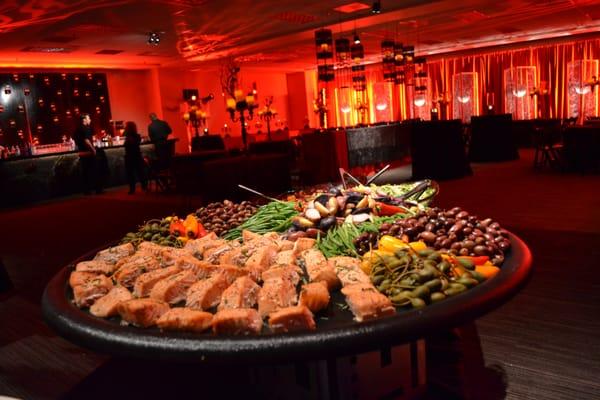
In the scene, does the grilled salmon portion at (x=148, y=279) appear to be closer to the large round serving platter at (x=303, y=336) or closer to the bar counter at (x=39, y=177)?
the large round serving platter at (x=303, y=336)

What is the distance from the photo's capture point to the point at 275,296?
1.20 m

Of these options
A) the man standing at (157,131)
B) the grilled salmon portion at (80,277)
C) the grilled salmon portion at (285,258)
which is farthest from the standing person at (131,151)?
the grilled salmon portion at (285,258)

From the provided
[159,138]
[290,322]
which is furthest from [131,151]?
[290,322]

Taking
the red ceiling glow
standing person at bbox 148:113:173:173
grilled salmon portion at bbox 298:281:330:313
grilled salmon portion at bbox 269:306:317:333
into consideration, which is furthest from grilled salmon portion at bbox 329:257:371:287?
standing person at bbox 148:113:173:173

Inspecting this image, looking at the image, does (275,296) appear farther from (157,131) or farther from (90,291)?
(157,131)

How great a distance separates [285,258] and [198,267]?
0.83 ft

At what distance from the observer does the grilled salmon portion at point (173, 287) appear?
129cm

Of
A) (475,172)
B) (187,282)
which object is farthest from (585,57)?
(187,282)

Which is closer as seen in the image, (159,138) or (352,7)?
(352,7)

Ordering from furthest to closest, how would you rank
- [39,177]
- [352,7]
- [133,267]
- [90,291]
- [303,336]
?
[39,177] → [352,7] → [133,267] → [90,291] → [303,336]

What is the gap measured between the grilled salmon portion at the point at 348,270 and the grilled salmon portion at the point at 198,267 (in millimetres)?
340

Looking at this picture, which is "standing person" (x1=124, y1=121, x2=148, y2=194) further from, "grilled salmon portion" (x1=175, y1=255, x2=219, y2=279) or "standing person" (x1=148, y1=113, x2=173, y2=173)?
"grilled salmon portion" (x1=175, y1=255, x2=219, y2=279)

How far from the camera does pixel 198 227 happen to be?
2.05m

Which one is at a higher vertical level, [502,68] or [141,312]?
[502,68]
